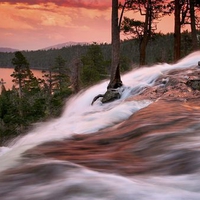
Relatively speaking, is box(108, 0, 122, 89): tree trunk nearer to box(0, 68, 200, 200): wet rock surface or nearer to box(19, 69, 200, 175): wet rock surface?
box(19, 69, 200, 175): wet rock surface

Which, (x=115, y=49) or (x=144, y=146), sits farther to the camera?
(x=115, y=49)

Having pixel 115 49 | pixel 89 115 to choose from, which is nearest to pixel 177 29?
pixel 115 49

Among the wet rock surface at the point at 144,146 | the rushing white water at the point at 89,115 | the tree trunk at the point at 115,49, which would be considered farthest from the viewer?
the tree trunk at the point at 115,49

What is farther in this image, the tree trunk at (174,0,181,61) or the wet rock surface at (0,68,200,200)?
the tree trunk at (174,0,181,61)

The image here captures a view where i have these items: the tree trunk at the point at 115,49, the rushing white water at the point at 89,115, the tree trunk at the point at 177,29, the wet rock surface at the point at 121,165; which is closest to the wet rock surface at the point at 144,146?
the wet rock surface at the point at 121,165

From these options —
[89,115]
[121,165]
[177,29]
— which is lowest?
[89,115]

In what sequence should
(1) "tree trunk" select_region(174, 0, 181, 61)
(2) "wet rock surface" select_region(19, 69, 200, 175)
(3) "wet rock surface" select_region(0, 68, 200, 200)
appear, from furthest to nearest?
(1) "tree trunk" select_region(174, 0, 181, 61) → (2) "wet rock surface" select_region(19, 69, 200, 175) → (3) "wet rock surface" select_region(0, 68, 200, 200)

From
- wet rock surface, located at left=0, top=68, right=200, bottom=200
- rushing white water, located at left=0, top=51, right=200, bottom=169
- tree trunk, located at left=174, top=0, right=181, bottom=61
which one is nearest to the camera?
wet rock surface, located at left=0, top=68, right=200, bottom=200

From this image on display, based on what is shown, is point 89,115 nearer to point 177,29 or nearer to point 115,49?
point 115,49

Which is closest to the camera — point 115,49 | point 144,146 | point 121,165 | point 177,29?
point 121,165

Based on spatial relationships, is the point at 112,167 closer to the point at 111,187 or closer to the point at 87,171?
the point at 87,171

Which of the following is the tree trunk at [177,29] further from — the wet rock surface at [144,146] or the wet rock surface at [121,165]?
the wet rock surface at [121,165]

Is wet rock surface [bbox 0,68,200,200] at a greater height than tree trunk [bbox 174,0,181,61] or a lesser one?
lesser

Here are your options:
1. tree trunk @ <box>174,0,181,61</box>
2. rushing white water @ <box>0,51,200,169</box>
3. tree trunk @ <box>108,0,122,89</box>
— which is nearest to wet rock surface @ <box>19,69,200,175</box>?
rushing white water @ <box>0,51,200,169</box>
